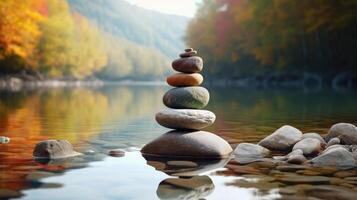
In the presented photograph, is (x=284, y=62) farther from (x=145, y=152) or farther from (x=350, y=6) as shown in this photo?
(x=145, y=152)

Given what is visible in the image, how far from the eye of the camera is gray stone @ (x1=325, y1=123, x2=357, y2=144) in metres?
9.76

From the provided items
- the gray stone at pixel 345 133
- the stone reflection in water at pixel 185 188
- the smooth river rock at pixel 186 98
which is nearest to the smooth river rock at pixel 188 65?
the smooth river rock at pixel 186 98

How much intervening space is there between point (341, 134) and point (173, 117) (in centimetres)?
333

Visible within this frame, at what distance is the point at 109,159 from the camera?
8477 mm

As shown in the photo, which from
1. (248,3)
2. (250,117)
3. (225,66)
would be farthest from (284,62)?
(250,117)

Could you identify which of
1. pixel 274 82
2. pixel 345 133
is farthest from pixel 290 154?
pixel 274 82

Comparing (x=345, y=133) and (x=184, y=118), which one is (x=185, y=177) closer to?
(x=184, y=118)

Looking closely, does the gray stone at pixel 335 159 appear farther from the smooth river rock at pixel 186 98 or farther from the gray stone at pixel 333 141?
the smooth river rock at pixel 186 98

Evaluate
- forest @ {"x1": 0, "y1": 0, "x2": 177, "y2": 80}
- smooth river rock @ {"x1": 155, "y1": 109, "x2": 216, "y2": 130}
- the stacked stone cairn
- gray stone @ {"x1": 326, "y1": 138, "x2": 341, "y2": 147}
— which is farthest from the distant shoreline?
smooth river rock @ {"x1": 155, "y1": 109, "x2": 216, "y2": 130}

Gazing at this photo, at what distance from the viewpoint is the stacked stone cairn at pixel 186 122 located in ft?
29.1

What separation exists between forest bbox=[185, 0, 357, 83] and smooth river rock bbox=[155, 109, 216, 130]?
3417 centimetres

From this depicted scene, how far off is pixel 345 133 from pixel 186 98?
3.17m

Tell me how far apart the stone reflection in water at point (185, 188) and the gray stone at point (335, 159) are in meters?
2.16

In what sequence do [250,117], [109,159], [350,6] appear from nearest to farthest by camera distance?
[109,159], [250,117], [350,6]
